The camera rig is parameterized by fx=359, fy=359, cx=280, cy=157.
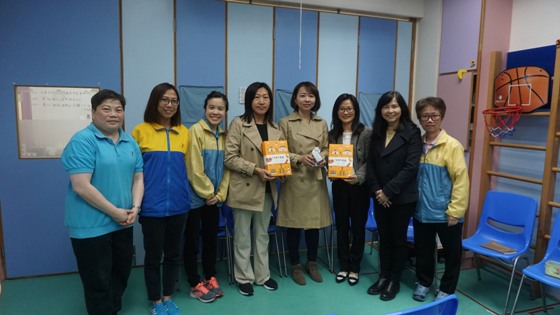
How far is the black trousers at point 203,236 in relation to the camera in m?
2.72

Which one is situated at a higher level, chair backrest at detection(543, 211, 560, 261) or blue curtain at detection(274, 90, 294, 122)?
blue curtain at detection(274, 90, 294, 122)

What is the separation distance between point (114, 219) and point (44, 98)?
1.60 metres

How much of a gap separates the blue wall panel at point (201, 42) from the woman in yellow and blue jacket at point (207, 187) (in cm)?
82

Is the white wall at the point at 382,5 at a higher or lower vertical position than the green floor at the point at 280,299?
higher

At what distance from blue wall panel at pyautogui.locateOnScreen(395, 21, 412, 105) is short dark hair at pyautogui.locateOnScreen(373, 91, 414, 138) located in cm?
148

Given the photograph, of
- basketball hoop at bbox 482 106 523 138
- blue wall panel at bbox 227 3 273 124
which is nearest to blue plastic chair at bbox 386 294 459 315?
basketball hoop at bbox 482 106 523 138

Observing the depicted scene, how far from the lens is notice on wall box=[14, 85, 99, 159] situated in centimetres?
301

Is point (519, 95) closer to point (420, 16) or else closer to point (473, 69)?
point (473, 69)

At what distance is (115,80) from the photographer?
3.20m

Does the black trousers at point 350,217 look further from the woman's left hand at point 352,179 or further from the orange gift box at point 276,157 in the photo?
the orange gift box at point 276,157

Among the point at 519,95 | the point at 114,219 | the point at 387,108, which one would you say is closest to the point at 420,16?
the point at 519,95

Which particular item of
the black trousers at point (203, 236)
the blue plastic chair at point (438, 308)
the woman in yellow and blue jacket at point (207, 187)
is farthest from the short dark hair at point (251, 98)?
the blue plastic chair at point (438, 308)

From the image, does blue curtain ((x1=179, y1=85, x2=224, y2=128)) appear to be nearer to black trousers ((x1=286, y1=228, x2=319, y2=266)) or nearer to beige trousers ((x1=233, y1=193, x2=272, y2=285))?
beige trousers ((x1=233, y1=193, x2=272, y2=285))

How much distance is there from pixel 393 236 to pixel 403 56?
224 cm
